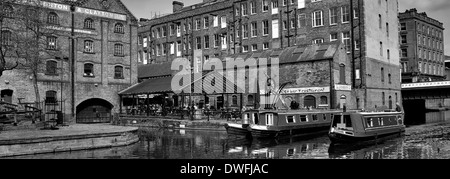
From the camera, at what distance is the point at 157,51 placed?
57344 millimetres

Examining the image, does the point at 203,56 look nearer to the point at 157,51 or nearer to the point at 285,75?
the point at 157,51

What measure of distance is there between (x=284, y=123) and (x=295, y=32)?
21323 mm

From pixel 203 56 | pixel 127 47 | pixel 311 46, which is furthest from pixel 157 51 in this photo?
pixel 311 46

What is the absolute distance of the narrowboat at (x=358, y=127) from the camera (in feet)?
63.8

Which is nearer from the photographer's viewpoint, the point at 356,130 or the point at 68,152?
the point at 68,152

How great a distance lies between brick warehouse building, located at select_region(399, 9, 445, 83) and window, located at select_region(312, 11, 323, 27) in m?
24.6

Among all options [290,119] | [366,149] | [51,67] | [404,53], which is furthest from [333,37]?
[51,67]

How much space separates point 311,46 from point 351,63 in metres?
5.98

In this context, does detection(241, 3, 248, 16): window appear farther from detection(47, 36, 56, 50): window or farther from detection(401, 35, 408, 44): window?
detection(401, 35, 408, 44): window

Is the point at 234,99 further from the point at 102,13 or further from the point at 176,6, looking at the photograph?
the point at 176,6

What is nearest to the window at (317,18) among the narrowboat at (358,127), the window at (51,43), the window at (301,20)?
the window at (301,20)

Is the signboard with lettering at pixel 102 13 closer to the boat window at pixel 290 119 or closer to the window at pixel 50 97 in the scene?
the window at pixel 50 97

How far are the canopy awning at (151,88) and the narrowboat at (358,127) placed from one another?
16.5 metres

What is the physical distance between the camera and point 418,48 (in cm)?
5862
